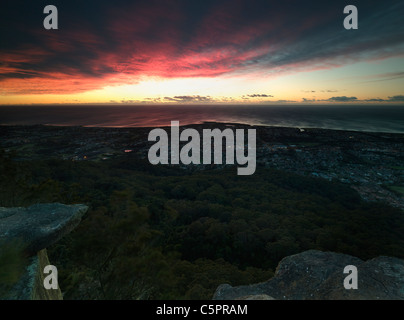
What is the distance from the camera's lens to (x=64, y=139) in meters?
48.2

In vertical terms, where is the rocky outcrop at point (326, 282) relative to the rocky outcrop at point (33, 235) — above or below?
below

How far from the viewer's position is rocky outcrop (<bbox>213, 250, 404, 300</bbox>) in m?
6.21

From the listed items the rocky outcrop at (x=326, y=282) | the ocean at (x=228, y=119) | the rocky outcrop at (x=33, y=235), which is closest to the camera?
the rocky outcrop at (x=33, y=235)

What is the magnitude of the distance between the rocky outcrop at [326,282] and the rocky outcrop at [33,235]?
19.7 ft

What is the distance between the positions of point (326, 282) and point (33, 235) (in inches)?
389

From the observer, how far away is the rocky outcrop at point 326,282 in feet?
20.4

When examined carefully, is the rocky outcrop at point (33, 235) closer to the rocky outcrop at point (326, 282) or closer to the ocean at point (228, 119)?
the rocky outcrop at point (326, 282)

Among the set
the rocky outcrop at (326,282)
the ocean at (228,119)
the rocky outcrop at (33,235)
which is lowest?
the rocky outcrop at (326,282)

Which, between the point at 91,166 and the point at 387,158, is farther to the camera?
the point at 387,158

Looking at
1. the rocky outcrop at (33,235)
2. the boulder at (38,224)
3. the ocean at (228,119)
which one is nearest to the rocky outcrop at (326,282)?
the rocky outcrop at (33,235)

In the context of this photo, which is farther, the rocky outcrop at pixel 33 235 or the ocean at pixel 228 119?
the ocean at pixel 228 119
